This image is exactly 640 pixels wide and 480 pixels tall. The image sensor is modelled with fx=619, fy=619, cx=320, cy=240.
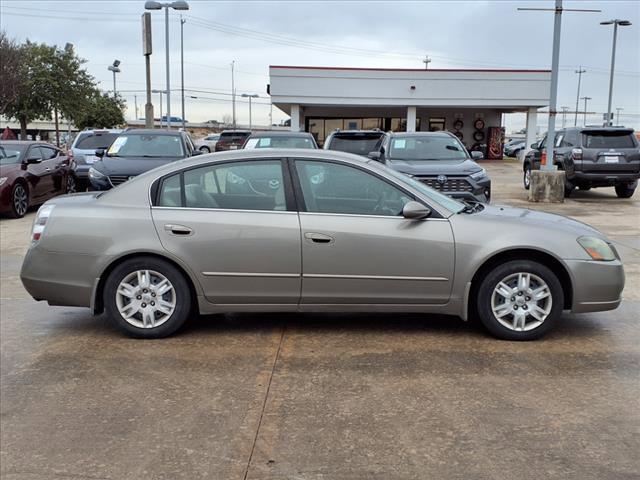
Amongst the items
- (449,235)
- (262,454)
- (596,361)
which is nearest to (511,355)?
(596,361)

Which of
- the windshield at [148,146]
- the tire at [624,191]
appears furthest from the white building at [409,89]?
the windshield at [148,146]

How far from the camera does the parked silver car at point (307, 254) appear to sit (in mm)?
4840

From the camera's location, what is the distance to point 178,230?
4898mm

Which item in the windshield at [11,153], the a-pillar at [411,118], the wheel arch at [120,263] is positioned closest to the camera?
the wheel arch at [120,263]

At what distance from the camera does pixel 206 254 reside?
4.88 m

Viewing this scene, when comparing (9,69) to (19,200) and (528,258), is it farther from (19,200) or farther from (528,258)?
(528,258)

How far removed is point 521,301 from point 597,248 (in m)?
0.75

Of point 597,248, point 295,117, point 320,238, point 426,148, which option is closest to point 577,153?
point 426,148

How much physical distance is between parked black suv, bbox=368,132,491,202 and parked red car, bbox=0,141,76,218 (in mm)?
6878

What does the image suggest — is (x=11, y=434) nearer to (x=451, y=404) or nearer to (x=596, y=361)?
(x=451, y=404)

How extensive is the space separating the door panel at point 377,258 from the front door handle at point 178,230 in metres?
0.91

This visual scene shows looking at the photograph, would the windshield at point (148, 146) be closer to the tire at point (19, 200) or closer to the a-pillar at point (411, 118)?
the tire at point (19, 200)

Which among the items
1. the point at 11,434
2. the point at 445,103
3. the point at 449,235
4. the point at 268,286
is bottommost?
the point at 11,434

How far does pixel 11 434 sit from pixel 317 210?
262cm
